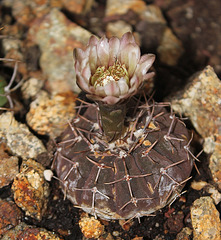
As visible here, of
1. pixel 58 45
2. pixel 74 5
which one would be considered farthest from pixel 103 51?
pixel 74 5

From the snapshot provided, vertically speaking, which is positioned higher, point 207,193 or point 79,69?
point 79,69

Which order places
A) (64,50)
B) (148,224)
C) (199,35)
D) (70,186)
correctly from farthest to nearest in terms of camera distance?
(199,35), (64,50), (148,224), (70,186)

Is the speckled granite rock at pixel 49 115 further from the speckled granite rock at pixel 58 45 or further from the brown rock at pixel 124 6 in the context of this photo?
the brown rock at pixel 124 6

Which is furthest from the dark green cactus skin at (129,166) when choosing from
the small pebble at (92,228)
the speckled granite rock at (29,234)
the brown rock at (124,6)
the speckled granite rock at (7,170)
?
the brown rock at (124,6)

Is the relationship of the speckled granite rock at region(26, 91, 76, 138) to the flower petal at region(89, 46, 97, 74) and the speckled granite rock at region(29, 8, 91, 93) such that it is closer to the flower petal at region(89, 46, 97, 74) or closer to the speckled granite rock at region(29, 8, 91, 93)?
the speckled granite rock at region(29, 8, 91, 93)

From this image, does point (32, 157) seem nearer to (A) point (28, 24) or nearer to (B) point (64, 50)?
(B) point (64, 50)

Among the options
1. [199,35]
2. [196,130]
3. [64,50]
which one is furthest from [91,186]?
[199,35]

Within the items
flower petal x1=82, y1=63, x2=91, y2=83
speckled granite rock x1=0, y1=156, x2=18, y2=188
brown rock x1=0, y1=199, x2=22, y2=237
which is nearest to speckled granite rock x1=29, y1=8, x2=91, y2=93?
speckled granite rock x1=0, y1=156, x2=18, y2=188
